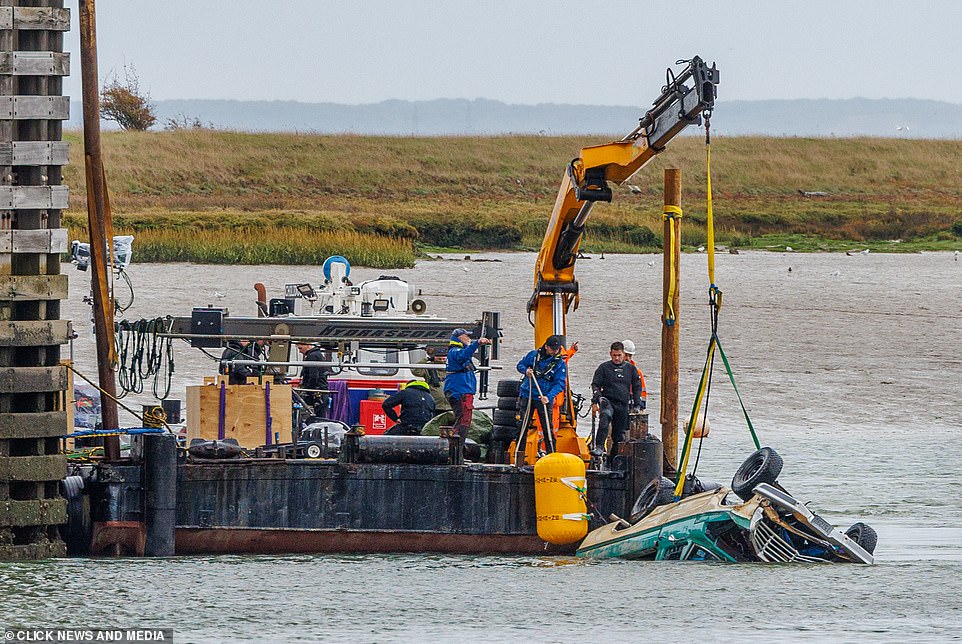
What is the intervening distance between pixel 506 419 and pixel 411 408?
1074 millimetres

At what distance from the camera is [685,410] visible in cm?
2986

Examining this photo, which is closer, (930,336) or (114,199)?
(930,336)

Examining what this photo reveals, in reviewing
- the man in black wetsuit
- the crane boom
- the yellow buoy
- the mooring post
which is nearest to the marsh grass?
the crane boom

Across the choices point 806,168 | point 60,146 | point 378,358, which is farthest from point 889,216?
point 60,146

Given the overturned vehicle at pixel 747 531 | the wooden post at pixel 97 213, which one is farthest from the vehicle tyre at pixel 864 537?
the wooden post at pixel 97 213

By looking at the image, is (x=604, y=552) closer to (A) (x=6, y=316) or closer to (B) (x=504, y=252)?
(A) (x=6, y=316)

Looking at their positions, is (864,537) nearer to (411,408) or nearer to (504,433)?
(504,433)

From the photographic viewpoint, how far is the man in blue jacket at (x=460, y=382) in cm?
1877

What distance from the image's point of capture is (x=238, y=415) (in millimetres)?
19062

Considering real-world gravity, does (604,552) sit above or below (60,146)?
below

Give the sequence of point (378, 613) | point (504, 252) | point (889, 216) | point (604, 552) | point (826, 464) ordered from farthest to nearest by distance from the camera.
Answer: point (889, 216)
point (504, 252)
point (826, 464)
point (604, 552)
point (378, 613)

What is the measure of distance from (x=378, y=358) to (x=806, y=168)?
204ft

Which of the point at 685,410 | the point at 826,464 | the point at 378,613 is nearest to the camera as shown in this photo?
the point at 378,613

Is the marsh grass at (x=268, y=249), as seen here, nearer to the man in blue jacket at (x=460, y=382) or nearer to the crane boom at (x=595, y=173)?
Result: the crane boom at (x=595, y=173)
